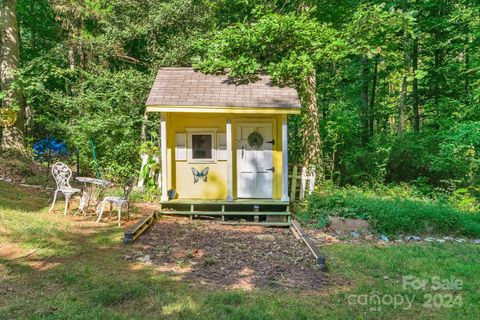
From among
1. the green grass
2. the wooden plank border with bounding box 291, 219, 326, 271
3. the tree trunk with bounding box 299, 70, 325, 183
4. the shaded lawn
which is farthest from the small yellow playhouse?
the shaded lawn

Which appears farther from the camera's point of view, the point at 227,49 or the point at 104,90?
the point at 104,90

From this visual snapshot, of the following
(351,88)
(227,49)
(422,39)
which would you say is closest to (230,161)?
(227,49)

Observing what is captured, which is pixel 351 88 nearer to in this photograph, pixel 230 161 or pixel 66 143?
pixel 230 161

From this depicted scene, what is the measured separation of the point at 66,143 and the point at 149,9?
5.24 m

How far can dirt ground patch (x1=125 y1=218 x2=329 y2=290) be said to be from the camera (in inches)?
168

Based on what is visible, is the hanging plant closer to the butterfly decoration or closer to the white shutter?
the butterfly decoration

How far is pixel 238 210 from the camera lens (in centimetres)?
789

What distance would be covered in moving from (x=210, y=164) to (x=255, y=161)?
1.07 m

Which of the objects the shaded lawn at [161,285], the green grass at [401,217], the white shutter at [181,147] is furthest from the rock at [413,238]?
the white shutter at [181,147]

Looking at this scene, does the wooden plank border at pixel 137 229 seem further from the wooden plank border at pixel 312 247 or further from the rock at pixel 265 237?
the wooden plank border at pixel 312 247

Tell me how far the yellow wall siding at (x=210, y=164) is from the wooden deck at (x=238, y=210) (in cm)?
41

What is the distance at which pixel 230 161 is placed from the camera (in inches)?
300

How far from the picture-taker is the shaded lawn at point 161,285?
332 cm

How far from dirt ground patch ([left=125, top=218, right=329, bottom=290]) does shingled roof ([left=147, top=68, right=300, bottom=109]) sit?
2.65 m
